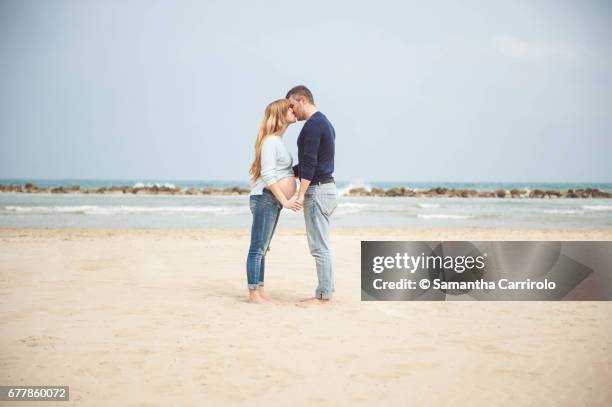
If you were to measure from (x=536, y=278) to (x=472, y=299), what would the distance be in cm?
93

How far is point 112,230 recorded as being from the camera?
14.0m

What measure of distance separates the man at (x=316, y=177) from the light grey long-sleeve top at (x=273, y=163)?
0.48ft

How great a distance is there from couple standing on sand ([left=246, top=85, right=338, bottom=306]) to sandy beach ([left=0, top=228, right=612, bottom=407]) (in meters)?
0.42

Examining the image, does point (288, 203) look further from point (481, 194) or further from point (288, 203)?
point (481, 194)

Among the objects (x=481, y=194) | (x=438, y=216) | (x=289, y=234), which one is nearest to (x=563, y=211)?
(x=438, y=216)

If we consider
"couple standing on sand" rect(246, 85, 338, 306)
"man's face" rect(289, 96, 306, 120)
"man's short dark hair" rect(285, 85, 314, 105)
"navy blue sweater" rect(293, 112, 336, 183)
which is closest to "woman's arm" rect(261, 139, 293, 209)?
"couple standing on sand" rect(246, 85, 338, 306)

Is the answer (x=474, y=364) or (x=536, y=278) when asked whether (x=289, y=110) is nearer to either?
(x=474, y=364)

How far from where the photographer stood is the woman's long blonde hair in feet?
17.1

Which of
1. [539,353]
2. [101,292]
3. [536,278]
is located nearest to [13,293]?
[101,292]

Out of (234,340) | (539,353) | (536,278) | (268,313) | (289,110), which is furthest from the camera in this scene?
(536,278)

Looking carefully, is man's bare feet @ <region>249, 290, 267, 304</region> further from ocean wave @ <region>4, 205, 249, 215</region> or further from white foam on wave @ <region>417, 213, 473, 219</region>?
ocean wave @ <region>4, 205, 249, 215</region>

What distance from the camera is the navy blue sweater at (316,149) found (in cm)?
499

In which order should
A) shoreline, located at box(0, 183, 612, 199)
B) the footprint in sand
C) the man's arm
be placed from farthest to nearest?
1. shoreline, located at box(0, 183, 612, 199)
2. the man's arm
3. the footprint in sand

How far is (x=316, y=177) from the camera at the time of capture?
5168mm
